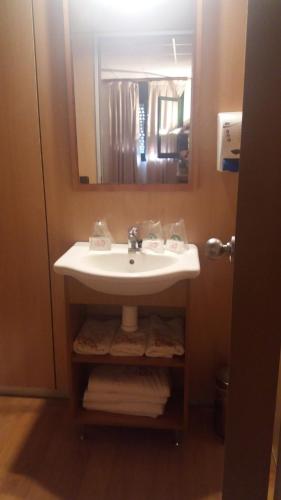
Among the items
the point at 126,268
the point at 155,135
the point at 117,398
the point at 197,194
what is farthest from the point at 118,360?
the point at 155,135

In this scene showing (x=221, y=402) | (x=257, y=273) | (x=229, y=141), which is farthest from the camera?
(x=221, y=402)

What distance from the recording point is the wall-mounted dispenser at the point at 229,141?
158 cm

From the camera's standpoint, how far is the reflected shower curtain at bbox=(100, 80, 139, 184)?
1717 mm

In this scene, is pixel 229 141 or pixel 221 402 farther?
pixel 221 402

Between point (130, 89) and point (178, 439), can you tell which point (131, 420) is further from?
point (130, 89)

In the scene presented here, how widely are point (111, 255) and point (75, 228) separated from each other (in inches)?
10.5

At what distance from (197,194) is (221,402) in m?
0.94

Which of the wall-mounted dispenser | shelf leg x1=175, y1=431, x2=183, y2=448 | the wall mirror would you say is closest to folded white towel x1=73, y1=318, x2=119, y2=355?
shelf leg x1=175, y1=431, x2=183, y2=448

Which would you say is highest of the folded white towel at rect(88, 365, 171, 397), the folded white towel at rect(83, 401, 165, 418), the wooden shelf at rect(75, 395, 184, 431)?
the folded white towel at rect(88, 365, 171, 397)

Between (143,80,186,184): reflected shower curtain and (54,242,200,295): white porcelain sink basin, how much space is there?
33cm

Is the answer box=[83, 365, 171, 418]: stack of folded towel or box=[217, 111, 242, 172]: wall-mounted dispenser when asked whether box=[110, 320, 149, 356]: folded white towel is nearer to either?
box=[83, 365, 171, 418]: stack of folded towel

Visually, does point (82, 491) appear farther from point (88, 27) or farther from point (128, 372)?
point (88, 27)

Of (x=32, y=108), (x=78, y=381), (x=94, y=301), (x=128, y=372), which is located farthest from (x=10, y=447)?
(x=32, y=108)

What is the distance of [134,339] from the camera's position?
5.63 feet
